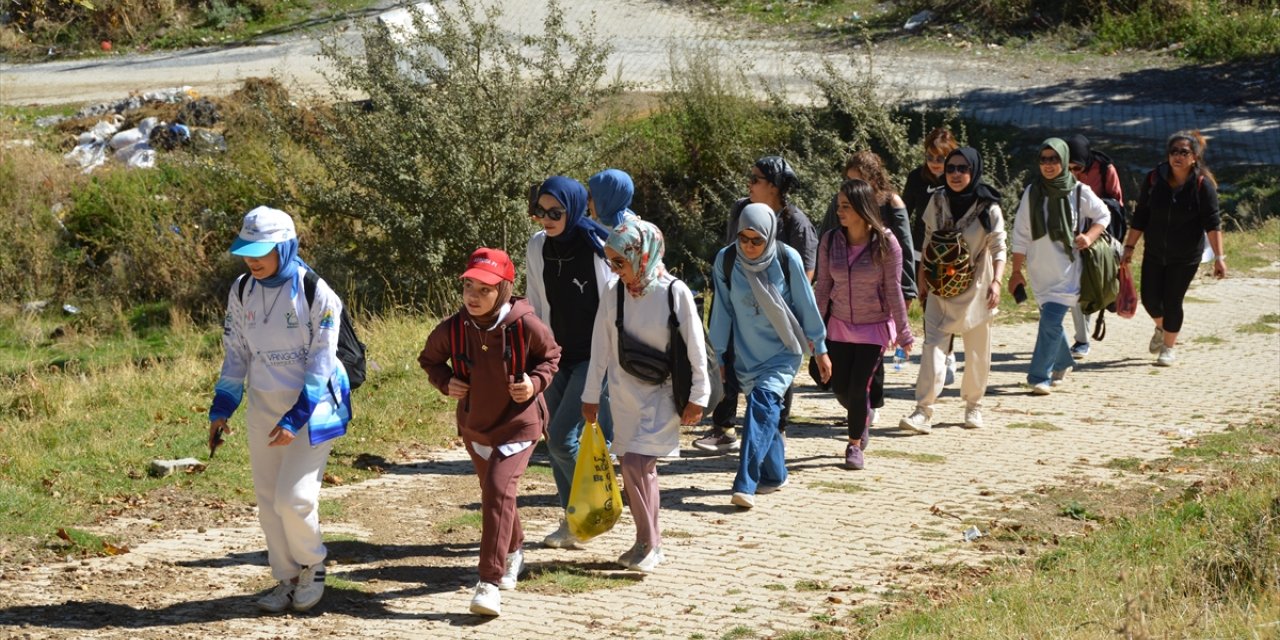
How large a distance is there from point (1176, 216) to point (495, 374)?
7.30 m

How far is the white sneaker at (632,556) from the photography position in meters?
7.34

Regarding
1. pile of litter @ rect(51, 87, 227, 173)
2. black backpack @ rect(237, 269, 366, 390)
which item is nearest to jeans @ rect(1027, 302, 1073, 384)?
black backpack @ rect(237, 269, 366, 390)

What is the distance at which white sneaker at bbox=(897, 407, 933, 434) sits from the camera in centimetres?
1025

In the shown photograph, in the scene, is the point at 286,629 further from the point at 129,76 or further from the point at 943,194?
the point at 129,76

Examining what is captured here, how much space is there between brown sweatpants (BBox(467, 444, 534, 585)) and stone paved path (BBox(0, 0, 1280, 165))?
15278 mm

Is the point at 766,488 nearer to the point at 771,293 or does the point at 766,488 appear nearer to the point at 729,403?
the point at 729,403

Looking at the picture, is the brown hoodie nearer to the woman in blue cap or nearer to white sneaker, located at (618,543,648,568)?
the woman in blue cap

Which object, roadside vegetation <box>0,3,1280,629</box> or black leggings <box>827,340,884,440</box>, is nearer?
roadside vegetation <box>0,3,1280,629</box>

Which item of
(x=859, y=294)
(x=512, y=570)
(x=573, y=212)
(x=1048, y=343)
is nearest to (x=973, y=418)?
(x=1048, y=343)

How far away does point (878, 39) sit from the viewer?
26.8 m

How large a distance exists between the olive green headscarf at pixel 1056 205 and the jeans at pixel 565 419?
4643mm

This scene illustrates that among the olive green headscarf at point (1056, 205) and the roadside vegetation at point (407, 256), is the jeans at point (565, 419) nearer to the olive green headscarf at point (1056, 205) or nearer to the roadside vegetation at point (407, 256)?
the roadside vegetation at point (407, 256)

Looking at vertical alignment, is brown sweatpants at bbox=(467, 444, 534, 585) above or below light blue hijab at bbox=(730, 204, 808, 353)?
below

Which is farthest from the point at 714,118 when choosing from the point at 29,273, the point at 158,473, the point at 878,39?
the point at 158,473
